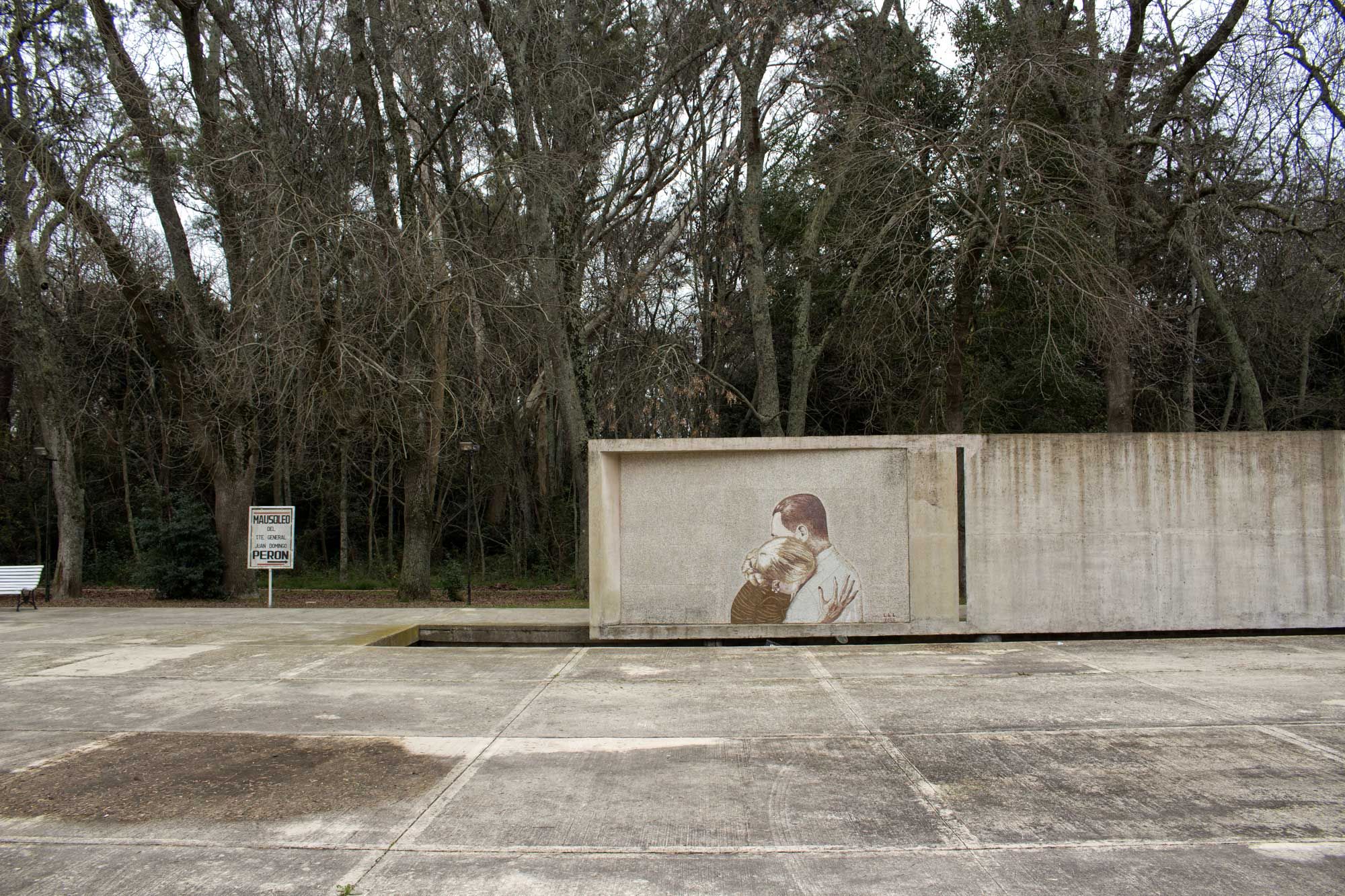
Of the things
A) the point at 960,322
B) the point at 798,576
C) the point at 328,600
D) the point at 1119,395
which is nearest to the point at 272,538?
the point at 328,600

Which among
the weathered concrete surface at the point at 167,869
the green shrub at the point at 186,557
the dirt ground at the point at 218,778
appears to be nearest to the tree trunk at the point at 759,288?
the green shrub at the point at 186,557

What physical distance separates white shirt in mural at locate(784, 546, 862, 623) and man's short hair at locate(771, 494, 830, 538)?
10.0 inches

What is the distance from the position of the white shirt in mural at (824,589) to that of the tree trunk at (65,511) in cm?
1302

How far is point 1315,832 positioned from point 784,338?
19491 millimetres

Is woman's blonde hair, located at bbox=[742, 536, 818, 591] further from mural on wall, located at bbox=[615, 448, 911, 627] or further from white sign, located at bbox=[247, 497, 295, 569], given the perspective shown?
white sign, located at bbox=[247, 497, 295, 569]

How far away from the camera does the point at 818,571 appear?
10758 mm

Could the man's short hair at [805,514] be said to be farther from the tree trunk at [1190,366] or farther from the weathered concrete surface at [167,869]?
the tree trunk at [1190,366]

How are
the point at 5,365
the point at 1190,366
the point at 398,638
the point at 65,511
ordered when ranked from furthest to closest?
the point at 5,365, the point at 1190,366, the point at 65,511, the point at 398,638

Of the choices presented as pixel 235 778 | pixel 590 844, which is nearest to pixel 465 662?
pixel 235 778

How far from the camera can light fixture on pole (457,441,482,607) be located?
54.8 ft

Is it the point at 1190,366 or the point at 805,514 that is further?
the point at 1190,366

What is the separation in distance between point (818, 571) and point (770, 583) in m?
0.55

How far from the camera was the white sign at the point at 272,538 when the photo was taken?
48.5 ft

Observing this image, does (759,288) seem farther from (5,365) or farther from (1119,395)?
(5,365)
